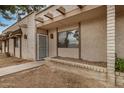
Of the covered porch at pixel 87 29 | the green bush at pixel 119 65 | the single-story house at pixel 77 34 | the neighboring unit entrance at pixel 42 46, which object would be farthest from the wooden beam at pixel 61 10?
the green bush at pixel 119 65

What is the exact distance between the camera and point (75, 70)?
5781 millimetres

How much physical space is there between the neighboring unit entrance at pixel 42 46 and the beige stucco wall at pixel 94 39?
393cm

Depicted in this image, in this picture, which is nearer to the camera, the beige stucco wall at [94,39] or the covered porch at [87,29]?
the covered porch at [87,29]

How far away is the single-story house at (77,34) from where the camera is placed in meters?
4.41

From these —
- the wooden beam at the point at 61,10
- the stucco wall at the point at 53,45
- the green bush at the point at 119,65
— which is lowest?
the green bush at the point at 119,65

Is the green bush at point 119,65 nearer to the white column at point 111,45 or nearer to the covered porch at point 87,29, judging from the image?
the white column at point 111,45

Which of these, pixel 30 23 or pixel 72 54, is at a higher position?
pixel 30 23

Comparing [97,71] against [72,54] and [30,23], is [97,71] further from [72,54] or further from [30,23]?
[30,23]

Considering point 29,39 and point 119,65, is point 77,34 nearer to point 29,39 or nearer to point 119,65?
point 119,65

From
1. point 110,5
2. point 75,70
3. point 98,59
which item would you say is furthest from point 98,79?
point 110,5

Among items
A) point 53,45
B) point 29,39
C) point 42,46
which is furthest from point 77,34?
point 29,39

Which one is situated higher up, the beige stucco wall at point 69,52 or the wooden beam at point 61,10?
the wooden beam at point 61,10

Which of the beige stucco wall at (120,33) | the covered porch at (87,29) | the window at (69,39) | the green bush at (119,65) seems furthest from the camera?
the window at (69,39)
